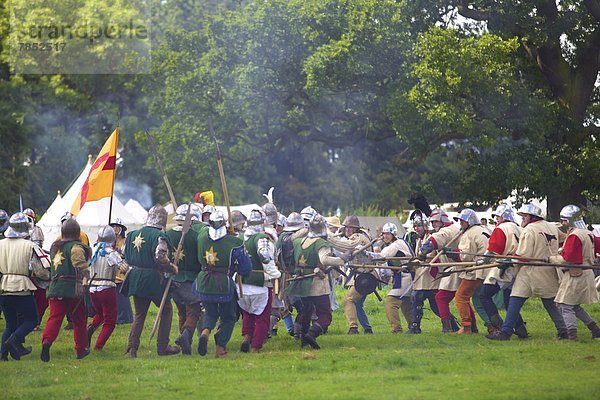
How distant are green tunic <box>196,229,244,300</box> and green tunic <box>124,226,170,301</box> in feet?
2.03

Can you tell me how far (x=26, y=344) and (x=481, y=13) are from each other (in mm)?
14688

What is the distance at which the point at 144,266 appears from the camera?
1396 cm

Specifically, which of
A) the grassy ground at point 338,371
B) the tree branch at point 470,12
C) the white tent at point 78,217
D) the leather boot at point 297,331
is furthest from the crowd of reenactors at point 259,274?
the tree branch at point 470,12

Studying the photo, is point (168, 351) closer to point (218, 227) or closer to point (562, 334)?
point (218, 227)

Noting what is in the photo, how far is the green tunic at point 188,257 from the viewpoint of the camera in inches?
568

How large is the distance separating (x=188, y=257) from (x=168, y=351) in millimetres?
1210

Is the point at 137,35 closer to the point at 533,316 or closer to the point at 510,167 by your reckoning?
the point at 510,167

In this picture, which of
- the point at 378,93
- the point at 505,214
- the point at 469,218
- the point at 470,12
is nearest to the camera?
the point at 469,218

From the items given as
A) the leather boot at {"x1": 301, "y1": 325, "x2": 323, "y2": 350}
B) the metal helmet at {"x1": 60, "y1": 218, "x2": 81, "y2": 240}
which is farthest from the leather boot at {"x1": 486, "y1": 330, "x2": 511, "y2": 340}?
the metal helmet at {"x1": 60, "y1": 218, "x2": 81, "y2": 240}

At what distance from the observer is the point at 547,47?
87.9 ft

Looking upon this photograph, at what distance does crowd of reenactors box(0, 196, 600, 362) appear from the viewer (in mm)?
13883

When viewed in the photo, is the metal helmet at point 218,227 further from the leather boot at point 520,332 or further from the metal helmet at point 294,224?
the leather boot at point 520,332

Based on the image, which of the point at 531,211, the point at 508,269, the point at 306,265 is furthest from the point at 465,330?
the point at 306,265

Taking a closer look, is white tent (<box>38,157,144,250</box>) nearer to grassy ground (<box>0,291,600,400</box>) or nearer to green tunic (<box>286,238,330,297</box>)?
grassy ground (<box>0,291,600,400</box>)
